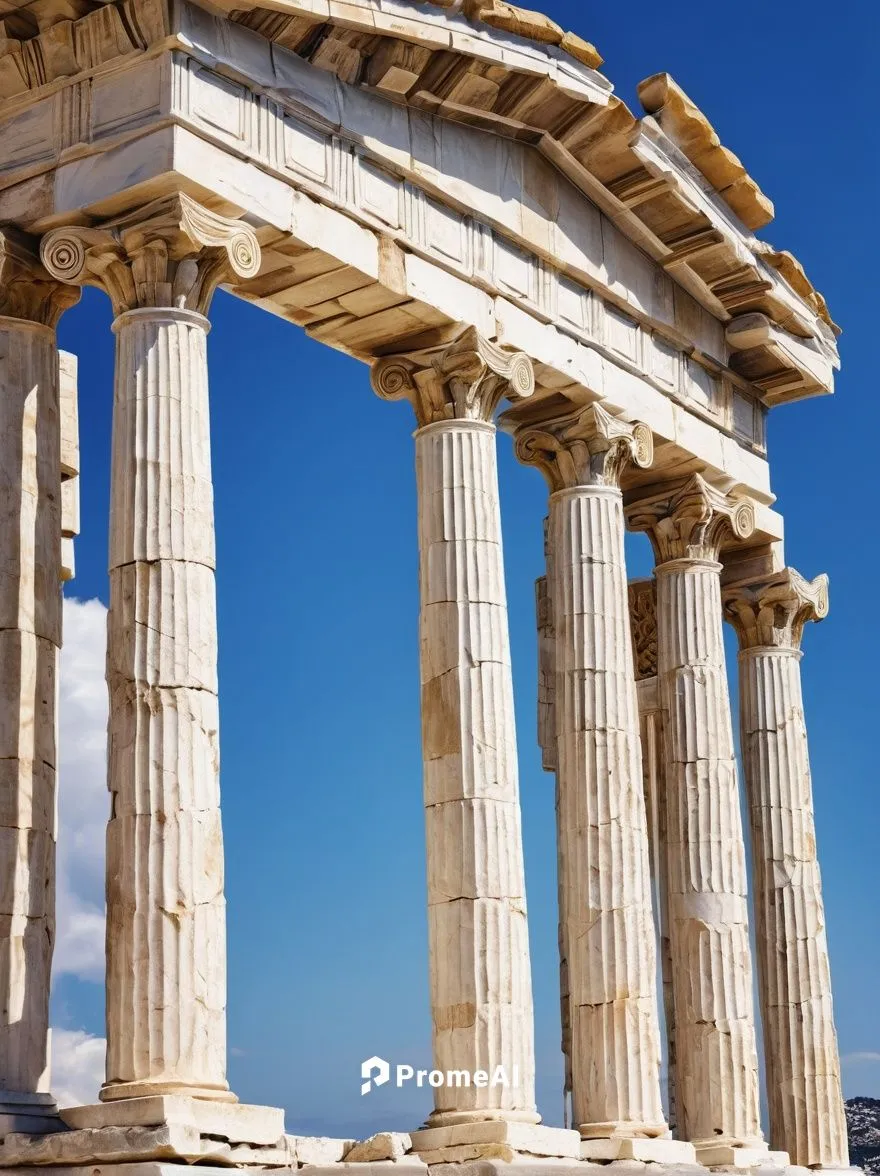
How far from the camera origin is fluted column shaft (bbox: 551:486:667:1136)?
28797 mm

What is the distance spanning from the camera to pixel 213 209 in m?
24.5

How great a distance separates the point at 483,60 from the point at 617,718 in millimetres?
9678

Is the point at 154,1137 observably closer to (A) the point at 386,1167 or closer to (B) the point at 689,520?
(A) the point at 386,1167

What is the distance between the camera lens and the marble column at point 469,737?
85.8 feet

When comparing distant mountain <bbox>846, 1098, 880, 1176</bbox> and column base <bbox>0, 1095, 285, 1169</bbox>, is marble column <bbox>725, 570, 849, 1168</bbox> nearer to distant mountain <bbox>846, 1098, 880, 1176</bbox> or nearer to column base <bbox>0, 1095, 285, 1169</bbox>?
distant mountain <bbox>846, 1098, 880, 1176</bbox>

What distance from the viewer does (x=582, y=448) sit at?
31.4m

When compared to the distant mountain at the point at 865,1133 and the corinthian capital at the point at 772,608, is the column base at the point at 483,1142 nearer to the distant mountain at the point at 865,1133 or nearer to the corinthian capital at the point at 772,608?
the corinthian capital at the point at 772,608

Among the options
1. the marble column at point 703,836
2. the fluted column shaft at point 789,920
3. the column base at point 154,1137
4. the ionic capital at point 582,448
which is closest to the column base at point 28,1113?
the column base at point 154,1137

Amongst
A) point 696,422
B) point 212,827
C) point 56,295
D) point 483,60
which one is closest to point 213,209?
point 56,295

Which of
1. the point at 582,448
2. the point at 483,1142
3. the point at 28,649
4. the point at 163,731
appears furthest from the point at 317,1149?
the point at 582,448

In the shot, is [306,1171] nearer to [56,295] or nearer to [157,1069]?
[157,1069]

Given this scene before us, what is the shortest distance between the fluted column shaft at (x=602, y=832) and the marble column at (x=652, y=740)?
15.4 ft

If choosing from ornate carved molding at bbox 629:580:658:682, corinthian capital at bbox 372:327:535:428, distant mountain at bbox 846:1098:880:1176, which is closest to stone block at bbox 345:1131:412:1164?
corinthian capital at bbox 372:327:535:428

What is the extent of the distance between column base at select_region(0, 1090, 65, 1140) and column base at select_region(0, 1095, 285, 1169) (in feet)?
0.59
